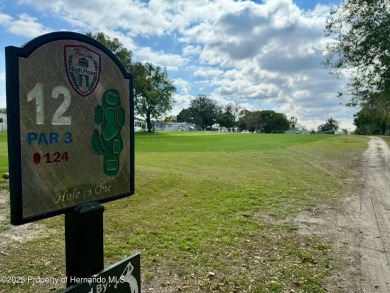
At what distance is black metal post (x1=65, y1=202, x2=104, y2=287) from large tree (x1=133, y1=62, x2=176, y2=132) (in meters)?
49.2

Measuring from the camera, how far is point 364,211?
6953mm

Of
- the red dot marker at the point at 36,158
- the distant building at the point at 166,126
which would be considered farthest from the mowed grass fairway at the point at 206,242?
the distant building at the point at 166,126

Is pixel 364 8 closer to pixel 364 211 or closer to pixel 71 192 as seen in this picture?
pixel 364 211

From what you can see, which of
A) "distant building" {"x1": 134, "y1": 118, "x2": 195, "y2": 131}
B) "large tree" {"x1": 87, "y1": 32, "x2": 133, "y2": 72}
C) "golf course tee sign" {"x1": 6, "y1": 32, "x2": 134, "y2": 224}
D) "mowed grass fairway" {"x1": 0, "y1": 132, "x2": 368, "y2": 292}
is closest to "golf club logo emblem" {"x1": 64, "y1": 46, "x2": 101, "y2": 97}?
"golf course tee sign" {"x1": 6, "y1": 32, "x2": 134, "y2": 224}

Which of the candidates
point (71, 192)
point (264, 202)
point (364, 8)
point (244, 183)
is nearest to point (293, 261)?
point (264, 202)

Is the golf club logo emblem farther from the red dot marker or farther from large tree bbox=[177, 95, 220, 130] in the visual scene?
large tree bbox=[177, 95, 220, 130]

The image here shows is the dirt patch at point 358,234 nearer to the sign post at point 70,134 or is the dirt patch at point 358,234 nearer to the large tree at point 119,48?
the sign post at point 70,134

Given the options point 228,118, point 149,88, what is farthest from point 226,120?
point 149,88

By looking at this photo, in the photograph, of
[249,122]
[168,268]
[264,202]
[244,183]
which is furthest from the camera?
[249,122]

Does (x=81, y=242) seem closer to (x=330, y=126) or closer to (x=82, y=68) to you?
(x=82, y=68)

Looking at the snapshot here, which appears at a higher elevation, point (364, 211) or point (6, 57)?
point (6, 57)

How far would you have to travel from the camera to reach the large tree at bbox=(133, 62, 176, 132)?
50397mm

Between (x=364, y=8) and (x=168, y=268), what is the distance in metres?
14.9

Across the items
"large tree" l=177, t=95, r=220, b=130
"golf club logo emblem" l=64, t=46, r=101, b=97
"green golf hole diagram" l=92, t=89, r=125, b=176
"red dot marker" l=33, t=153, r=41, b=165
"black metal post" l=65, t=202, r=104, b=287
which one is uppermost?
"large tree" l=177, t=95, r=220, b=130
